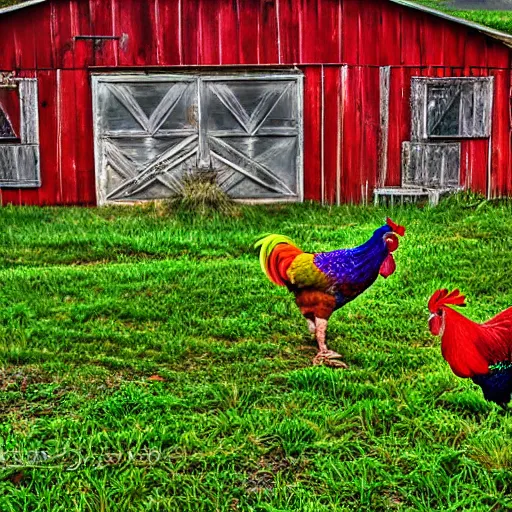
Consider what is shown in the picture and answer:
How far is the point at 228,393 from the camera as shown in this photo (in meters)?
6.14

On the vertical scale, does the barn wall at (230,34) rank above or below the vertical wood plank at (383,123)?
above

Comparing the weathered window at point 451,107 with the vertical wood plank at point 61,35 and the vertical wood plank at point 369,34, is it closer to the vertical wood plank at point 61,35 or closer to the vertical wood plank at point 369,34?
the vertical wood plank at point 369,34

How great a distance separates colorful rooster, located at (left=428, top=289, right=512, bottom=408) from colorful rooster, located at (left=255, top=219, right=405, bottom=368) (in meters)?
1.64

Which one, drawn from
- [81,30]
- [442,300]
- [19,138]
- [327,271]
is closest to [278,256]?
[327,271]

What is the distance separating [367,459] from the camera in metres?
5.12

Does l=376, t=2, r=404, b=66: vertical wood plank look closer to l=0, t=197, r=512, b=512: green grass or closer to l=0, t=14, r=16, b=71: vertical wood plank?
l=0, t=197, r=512, b=512: green grass

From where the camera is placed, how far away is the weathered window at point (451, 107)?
14.9 meters

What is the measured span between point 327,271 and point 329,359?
2.28 feet

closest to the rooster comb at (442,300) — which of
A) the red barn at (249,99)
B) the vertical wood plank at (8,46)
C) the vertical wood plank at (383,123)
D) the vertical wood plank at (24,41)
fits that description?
the red barn at (249,99)

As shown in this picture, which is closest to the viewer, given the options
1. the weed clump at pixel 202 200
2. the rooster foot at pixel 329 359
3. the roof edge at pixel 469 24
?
the rooster foot at pixel 329 359

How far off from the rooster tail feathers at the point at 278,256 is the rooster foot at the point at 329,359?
637 millimetres

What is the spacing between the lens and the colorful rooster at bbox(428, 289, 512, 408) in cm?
480

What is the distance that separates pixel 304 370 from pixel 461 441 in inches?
58.4

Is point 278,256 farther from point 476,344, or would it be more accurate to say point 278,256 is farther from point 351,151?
point 351,151
